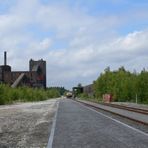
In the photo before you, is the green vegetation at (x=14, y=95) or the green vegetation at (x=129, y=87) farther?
the green vegetation at (x=14, y=95)

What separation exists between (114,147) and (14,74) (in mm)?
158146

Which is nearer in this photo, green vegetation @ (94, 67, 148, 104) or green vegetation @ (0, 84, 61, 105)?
green vegetation @ (94, 67, 148, 104)

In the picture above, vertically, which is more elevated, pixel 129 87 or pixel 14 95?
pixel 129 87

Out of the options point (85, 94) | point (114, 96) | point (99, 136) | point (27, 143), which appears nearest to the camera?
point (27, 143)

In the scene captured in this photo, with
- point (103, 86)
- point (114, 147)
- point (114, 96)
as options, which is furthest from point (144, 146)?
point (103, 86)

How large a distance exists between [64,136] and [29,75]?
173586mm

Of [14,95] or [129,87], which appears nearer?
[129,87]

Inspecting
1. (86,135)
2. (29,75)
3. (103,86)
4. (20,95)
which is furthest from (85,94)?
(86,135)

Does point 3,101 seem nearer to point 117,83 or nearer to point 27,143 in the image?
point 117,83

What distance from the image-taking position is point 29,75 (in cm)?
19075

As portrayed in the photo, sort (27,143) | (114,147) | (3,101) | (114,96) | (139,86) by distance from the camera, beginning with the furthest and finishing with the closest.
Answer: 1. (114,96)
2. (3,101)
3. (139,86)
4. (27,143)
5. (114,147)

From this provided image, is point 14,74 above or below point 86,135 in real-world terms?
above

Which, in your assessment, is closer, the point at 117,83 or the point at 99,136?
the point at 99,136

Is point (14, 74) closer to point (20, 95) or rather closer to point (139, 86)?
point (20, 95)
